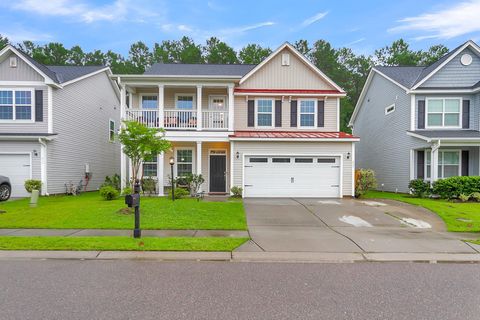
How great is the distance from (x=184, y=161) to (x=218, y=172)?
2134mm

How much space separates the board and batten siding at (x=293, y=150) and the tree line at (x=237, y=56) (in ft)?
83.2

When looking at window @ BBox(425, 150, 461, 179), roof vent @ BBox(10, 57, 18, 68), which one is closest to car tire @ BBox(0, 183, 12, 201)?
roof vent @ BBox(10, 57, 18, 68)

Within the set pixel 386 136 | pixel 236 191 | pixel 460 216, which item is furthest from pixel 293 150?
pixel 386 136

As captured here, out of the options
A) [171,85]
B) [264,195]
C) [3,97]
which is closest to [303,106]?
[264,195]

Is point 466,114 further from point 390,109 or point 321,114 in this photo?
point 321,114

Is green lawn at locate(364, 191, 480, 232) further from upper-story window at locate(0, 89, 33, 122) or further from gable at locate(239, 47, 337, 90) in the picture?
upper-story window at locate(0, 89, 33, 122)

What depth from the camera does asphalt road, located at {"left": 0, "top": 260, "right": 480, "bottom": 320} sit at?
138 inches

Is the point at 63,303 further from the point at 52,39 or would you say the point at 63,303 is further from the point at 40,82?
the point at 52,39

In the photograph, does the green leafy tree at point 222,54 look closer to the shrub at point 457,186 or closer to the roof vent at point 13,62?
the roof vent at point 13,62

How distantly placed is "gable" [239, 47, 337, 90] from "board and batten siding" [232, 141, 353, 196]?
407 cm

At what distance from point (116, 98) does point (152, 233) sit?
18.0m

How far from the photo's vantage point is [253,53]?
38.8 metres

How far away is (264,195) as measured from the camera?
14.4 metres

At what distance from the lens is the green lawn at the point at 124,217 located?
7883 mm
